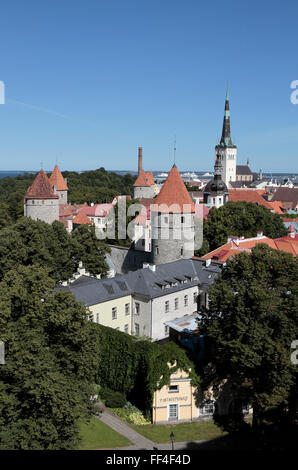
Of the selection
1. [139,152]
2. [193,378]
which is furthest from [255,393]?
[139,152]

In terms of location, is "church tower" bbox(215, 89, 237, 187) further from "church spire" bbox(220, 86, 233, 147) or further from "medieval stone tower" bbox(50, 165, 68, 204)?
"medieval stone tower" bbox(50, 165, 68, 204)

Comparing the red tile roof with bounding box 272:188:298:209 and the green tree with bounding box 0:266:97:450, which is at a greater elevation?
the red tile roof with bounding box 272:188:298:209

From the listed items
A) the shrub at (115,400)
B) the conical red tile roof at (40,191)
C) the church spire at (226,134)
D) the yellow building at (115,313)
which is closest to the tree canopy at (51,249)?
the yellow building at (115,313)

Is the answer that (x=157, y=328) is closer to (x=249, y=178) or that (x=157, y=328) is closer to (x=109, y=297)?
(x=109, y=297)

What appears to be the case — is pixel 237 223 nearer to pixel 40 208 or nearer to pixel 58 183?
pixel 40 208

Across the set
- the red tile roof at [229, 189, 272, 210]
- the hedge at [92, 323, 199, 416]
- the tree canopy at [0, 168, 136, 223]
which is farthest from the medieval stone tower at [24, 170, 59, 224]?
the red tile roof at [229, 189, 272, 210]
